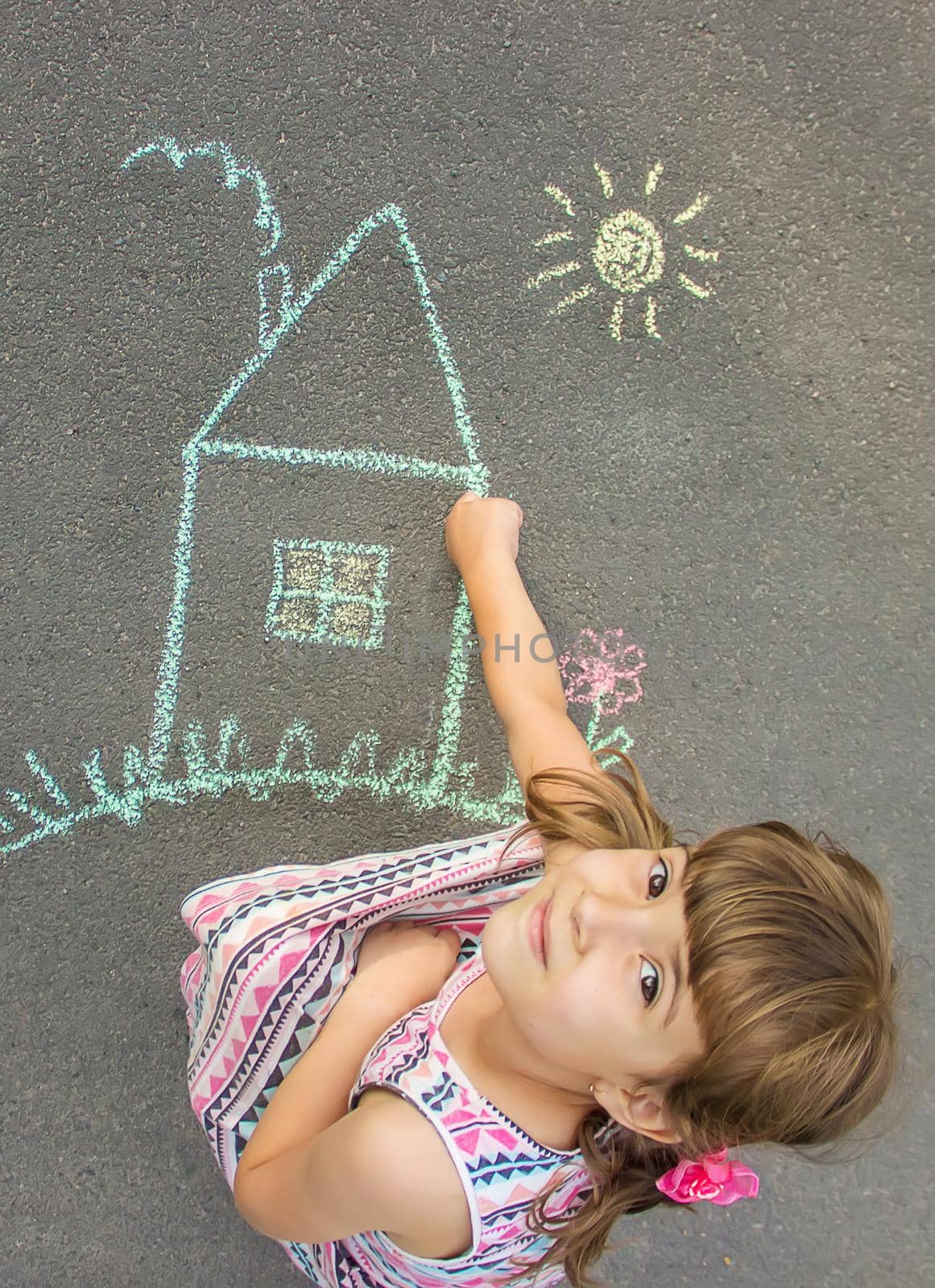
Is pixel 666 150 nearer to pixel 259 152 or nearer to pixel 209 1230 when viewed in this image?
pixel 259 152

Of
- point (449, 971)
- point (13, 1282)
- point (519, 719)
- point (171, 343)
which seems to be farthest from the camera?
point (171, 343)

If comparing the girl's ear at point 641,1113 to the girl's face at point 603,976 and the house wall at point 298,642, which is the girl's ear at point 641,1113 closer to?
the girl's face at point 603,976

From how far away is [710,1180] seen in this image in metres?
1.20

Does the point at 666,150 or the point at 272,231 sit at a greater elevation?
the point at 666,150

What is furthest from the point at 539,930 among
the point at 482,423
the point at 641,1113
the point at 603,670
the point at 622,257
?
the point at 622,257

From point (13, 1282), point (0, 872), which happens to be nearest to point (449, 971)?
point (0, 872)

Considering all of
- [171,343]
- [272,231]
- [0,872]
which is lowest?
[0,872]

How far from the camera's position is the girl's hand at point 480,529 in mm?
1884

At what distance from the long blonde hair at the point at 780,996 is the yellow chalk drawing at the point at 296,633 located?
800mm

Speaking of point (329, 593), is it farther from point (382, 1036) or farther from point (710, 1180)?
point (710, 1180)

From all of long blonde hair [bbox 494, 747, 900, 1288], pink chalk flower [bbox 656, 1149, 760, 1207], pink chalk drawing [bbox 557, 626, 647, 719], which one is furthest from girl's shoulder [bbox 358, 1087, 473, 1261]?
pink chalk drawing [bbox 557, 626, 647, 719]

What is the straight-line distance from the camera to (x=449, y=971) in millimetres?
1530

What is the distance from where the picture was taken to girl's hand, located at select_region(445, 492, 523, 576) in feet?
6.18

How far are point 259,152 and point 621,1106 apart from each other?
2.03 meters
